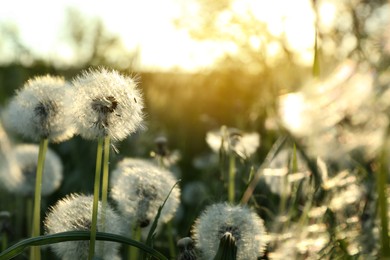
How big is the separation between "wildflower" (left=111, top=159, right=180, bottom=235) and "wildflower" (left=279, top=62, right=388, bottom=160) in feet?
2.20

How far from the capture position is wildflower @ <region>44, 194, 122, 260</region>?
145 centimetres

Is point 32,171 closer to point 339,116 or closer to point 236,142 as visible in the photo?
point 236,142

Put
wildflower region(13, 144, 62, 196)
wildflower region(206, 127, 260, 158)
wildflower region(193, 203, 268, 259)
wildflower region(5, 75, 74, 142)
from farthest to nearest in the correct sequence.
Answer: wildflower region(13, 144, 62, 196) → wildflower region(206, 127, 260, 158) → wildflower region(5, 75, 74, 142) → wildflower region(193, 203, 268, 259)

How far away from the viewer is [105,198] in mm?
1424

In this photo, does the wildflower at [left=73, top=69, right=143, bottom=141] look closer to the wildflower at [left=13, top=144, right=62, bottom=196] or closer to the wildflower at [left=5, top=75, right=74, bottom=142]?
the wildflower at [left=5, top=75, right=74, bottom=142]

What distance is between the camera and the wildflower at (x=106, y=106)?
4.36ft

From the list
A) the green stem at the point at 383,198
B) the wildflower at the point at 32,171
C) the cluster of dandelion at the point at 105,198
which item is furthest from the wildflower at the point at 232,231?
the wildflower at the point at 32,171

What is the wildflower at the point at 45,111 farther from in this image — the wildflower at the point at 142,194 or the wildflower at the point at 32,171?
Answer: the wildflower at the point at 32,171

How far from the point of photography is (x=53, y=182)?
2.41m

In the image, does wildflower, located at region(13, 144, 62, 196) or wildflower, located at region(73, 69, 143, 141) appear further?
wildflower, located at region(13, 144, 62, 196)

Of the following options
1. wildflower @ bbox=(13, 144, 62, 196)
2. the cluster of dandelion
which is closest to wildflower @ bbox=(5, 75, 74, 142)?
the cluster of dandelion

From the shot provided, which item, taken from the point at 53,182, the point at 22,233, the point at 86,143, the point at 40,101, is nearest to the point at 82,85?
the point at 40,101

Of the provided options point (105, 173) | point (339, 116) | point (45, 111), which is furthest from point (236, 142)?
point (339, 116)

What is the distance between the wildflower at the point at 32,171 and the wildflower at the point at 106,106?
1.08m
